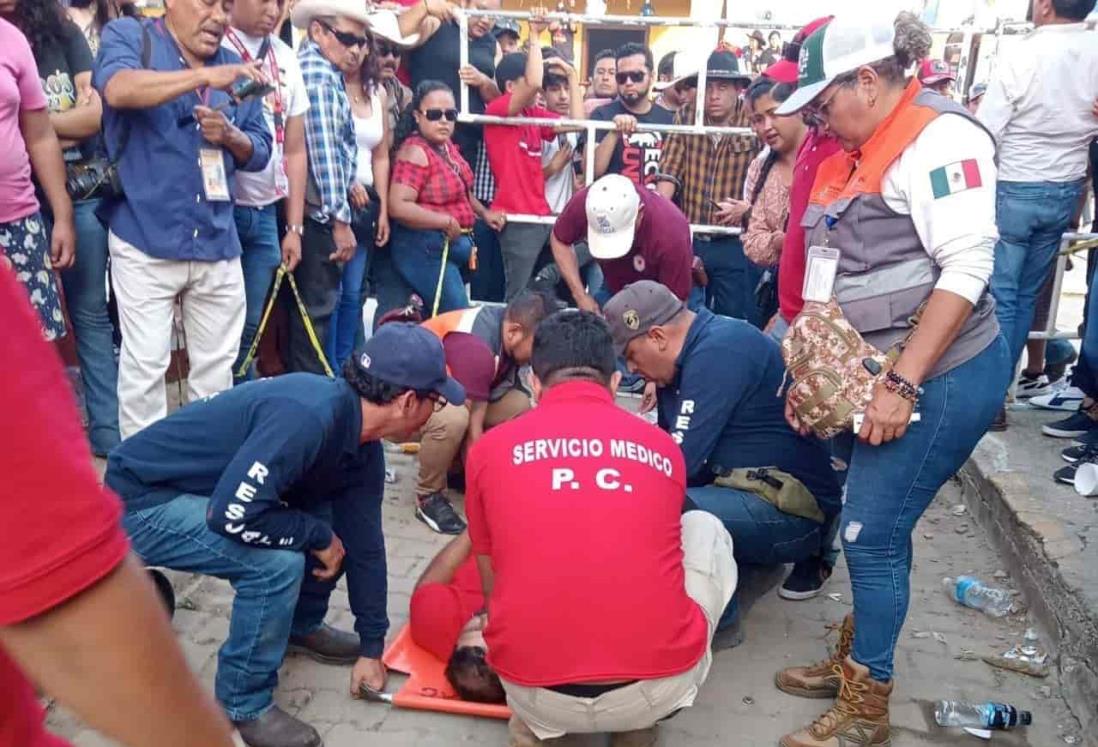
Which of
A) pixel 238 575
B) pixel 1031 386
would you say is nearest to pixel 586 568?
pixel 238 575

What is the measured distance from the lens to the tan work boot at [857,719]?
2.63 meters

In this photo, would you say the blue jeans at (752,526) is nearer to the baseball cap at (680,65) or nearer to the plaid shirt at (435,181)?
the plaid shirt at (435,181)

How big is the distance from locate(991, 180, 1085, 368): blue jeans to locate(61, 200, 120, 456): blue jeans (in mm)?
3948

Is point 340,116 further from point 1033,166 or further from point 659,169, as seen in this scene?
point 1033,166

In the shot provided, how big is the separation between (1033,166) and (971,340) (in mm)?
2472

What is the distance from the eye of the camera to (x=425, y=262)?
5.14 meters

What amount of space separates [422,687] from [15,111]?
8.04ft

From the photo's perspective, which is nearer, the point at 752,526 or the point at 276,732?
the point at 276,732

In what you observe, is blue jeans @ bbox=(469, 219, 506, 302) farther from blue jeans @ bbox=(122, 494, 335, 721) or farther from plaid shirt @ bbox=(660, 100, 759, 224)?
blue jeans @ bbox=(122, 494, 335, 721)

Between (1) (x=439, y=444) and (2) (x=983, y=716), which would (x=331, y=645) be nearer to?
(1) (x=439, y=444)

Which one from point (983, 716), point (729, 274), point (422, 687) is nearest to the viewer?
point (983, 716)

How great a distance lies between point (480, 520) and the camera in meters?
2.42

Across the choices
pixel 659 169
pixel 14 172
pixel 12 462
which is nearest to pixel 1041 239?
pixel 659 169

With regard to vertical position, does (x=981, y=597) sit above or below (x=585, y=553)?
below
